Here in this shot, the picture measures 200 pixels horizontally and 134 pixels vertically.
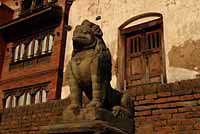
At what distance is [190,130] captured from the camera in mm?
5297

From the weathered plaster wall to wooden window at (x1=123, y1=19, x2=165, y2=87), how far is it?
1.30 feet

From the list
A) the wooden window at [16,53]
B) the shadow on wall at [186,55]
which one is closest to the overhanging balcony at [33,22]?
the wooden window at [16,53]

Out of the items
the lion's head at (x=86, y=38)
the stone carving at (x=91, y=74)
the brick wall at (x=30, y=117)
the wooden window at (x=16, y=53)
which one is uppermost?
the wooden window at (x=16, y=53)

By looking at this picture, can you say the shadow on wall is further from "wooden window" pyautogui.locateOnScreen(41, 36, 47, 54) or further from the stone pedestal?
"wooden window" pyautogui.locateOnScreen(41, 36, 47, 54)

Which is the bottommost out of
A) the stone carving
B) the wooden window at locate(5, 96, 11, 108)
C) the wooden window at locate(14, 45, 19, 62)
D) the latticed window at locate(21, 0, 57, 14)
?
the wooden window at locate(5, 96, 11, 108)

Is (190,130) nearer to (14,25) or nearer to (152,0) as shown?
(152,0)

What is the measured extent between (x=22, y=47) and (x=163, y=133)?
9.67 m

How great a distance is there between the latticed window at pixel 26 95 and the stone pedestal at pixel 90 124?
702 cm

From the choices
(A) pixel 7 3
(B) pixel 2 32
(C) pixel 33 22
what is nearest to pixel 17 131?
(C) pixel 33 22

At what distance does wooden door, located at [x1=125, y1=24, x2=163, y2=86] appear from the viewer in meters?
8.57

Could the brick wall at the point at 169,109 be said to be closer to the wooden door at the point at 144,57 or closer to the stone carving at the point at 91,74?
the stone carving at the point at 91,74

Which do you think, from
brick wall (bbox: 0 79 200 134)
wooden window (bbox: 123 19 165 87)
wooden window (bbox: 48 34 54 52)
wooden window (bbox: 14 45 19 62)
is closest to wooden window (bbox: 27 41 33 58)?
wooden window (bbox: 14 45 19 62)

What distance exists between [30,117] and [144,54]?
14.5ft

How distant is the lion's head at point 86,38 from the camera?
4.67m
